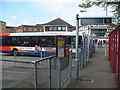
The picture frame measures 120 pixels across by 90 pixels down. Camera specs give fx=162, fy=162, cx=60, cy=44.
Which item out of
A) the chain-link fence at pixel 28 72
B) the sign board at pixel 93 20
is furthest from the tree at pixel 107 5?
the chain-link fence at pixel 28 72

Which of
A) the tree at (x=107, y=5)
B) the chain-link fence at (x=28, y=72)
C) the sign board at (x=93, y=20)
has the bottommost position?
the chain-link fence at (x=28, y=72)

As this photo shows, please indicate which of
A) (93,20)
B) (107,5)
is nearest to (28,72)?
(93,20)

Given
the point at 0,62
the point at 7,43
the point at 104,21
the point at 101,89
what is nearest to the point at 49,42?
the point at 7,43

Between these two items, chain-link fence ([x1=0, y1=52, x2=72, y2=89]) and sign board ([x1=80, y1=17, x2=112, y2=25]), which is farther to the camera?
sign board ([x1=80, y1=17, x2=112, y2=25])

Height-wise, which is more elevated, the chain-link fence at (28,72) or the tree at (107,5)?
the tree at (107,5)

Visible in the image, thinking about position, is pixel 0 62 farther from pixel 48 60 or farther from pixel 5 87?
pixel 48 60

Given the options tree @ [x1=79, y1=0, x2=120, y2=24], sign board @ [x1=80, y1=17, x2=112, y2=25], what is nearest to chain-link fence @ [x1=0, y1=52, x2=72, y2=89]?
sign board @ [x1=80, y1=17, x2=112, y2=25]

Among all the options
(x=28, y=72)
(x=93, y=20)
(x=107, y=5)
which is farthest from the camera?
(x=107, y=5)

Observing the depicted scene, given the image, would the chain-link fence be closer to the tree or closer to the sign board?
the sign board

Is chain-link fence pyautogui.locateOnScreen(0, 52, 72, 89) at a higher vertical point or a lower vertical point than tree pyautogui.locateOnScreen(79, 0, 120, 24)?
lower

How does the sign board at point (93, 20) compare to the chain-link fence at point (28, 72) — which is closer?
the chain-link fence at point (28, 72)

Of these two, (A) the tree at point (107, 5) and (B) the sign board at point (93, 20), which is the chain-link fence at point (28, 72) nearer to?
(B) the sign board at point (93, 20)

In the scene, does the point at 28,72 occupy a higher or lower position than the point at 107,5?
lower

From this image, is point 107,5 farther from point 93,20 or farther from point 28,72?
point 28,72
